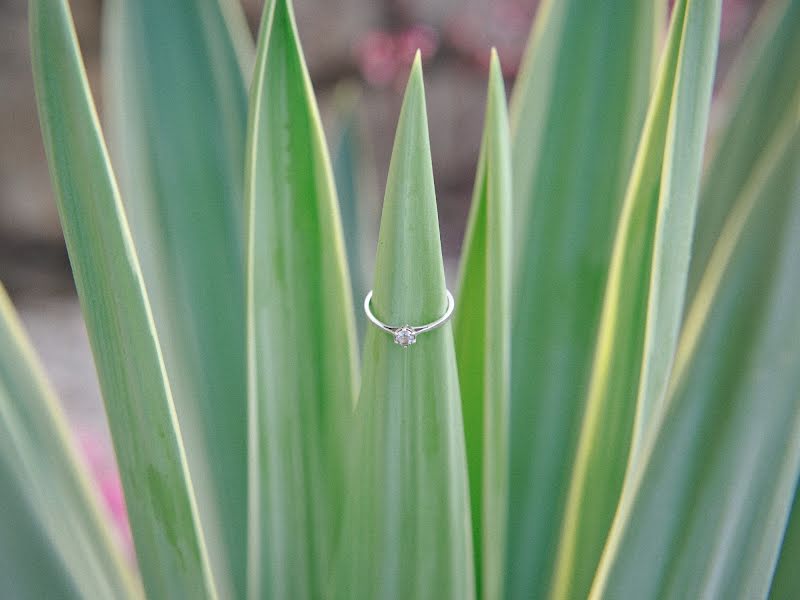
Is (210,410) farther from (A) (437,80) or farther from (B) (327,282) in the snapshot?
(A) (437,80)

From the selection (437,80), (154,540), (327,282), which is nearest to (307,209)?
(327,282)

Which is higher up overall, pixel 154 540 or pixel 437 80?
pixel 437 80

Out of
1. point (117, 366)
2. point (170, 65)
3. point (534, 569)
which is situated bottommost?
point (534, 569)

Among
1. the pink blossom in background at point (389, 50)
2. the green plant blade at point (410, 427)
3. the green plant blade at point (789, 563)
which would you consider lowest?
the green plant blade at point (789, 563)

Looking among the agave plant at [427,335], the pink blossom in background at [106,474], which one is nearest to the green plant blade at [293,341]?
the agave plant at [427,335]

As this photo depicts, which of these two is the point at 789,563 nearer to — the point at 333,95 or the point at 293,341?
the point at 293,341

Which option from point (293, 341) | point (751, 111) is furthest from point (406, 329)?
point (751, 111)

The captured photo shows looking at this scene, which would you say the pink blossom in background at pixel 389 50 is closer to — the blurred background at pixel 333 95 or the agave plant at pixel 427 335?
the blurred background at pixel 333 95
